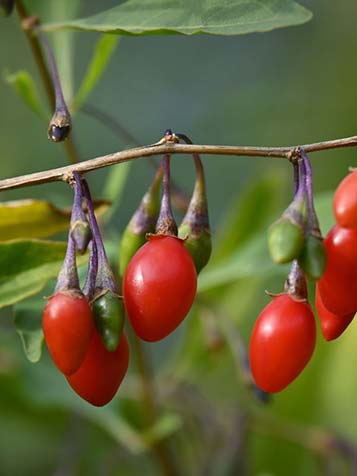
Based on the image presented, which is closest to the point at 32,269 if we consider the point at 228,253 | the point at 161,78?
the point at 228,253

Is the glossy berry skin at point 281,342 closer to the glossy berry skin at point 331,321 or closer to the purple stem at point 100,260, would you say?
the glossy berry skin at point 331,321

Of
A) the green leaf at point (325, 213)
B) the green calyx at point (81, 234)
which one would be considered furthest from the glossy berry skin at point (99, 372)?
the green leaf at point (325, 213)

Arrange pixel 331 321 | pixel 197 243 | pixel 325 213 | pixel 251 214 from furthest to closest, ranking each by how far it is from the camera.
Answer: pixel 251 214 → pixel 325 213 → pixel 197 243 → pixel 331 321

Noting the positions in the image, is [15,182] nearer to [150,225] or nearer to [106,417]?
[150,225]

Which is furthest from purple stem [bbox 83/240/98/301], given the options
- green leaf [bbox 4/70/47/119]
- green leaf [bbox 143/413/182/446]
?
green leaf [bbox 143/413/182/446]

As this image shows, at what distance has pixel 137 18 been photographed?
1364mm

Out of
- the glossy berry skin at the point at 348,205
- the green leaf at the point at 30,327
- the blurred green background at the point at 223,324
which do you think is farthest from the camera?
the blurred green background at the point at 223,324

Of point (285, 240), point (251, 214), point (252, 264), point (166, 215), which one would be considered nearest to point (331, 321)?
point (285, 240)

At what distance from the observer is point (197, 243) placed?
131 centimetres

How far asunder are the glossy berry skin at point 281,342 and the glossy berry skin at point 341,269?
0.22 feet

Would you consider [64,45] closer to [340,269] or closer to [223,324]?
[223,324]

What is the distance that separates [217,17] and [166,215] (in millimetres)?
272

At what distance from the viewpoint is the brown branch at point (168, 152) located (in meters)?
1.16

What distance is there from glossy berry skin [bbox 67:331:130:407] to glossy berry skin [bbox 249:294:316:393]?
0.57 feet
